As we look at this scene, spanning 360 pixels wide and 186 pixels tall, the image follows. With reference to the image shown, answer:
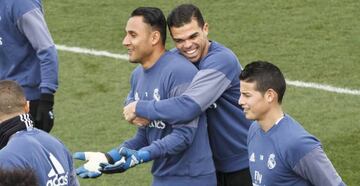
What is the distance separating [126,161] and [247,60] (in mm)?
5694

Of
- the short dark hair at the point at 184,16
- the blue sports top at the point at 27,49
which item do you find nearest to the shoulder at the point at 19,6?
the blue sports top at the point at 27,49

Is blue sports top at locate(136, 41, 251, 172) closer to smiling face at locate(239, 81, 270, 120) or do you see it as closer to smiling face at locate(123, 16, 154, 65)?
smiling face at locate(123, 16, 154, 65)

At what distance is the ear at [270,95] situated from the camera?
6.73 meters

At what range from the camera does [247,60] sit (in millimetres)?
12359

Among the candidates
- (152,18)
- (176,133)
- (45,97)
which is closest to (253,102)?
(176,133)

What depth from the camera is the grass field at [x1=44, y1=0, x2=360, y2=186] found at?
10.6m

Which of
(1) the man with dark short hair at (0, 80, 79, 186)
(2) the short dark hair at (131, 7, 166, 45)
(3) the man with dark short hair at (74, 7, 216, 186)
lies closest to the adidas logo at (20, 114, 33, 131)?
(1) the man with dark short hair at (0, 80, 79, 186)

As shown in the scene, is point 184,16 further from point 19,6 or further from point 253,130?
point 19,6

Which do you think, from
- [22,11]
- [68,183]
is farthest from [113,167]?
[22,11]

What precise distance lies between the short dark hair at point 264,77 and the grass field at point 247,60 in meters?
2.99

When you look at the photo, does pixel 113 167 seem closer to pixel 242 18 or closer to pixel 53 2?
pixel 242 18

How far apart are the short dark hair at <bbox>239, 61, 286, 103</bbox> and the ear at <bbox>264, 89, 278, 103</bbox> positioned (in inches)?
0.7

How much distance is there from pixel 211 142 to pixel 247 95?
806mm

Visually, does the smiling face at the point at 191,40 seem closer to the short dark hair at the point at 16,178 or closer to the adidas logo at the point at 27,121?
the adidas logo at the point at 27,121
